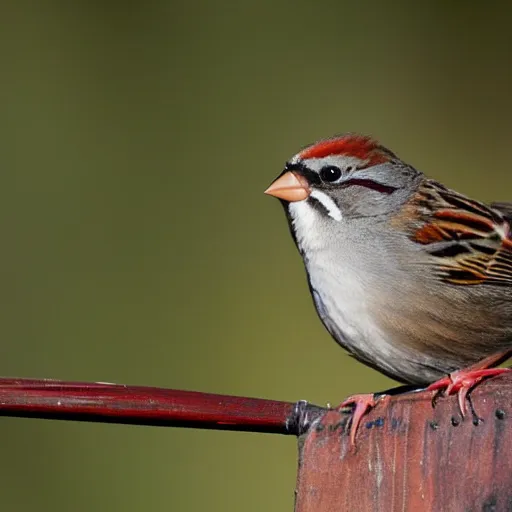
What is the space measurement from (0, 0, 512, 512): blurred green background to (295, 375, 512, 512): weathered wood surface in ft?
6.34

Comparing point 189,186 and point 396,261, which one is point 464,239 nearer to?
point 396,261

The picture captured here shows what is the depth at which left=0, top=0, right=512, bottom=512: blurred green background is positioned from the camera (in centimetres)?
363

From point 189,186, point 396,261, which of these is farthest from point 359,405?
point 189,186

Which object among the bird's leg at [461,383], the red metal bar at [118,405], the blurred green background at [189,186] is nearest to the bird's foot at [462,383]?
the bird's leg at [461,383]

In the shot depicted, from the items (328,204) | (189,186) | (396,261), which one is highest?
(189,186)

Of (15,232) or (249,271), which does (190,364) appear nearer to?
(249,271)

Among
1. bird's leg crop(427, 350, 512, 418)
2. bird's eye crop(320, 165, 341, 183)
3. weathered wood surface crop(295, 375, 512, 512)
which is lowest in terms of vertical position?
weathered wood surface crop(295, 375, 512, 512)

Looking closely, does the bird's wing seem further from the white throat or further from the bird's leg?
the bird's leg

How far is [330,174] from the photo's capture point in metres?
2.63

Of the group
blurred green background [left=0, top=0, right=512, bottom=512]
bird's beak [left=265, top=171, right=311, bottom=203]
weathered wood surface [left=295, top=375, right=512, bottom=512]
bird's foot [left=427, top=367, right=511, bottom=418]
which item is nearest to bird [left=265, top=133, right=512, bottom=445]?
bird's beak [left=265, top=171, right=311, bottom=203]

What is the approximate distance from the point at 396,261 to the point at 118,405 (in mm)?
1016

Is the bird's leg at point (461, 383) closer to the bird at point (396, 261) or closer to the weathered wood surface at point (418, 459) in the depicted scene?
the weathered wood surface at point (418, 459)

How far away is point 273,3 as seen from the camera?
4613 millimetres

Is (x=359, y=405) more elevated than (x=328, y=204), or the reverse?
(x=328, y=204)
